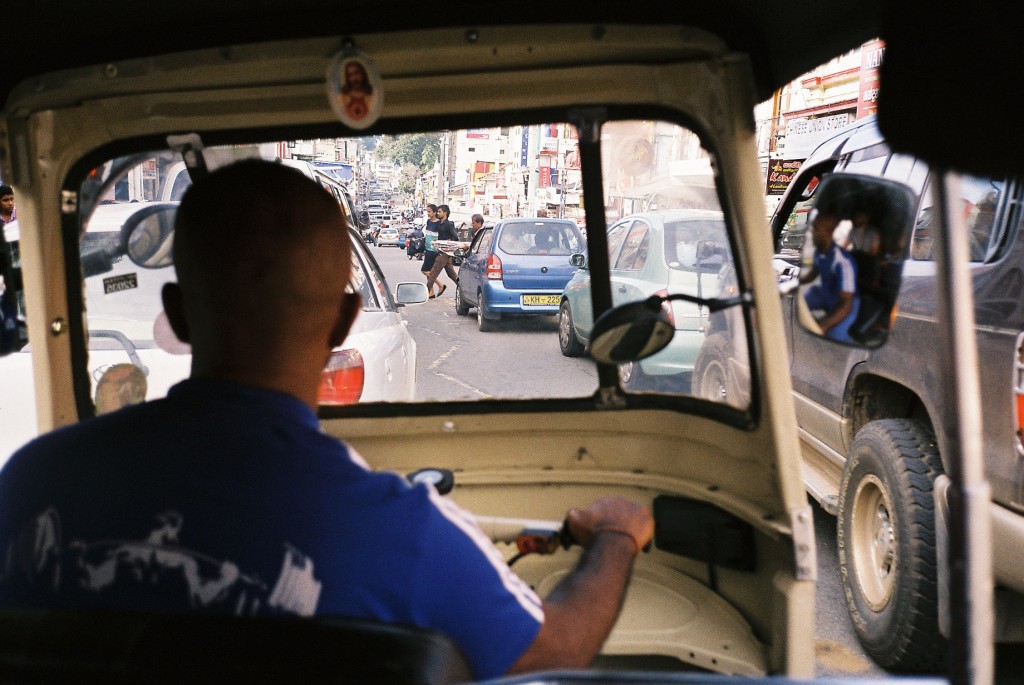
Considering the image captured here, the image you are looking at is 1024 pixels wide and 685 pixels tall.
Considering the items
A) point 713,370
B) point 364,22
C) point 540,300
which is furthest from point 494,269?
point 364,22

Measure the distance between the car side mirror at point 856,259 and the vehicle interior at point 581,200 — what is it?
1.58 feet

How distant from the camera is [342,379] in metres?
2.93

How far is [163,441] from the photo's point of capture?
1.26 metres

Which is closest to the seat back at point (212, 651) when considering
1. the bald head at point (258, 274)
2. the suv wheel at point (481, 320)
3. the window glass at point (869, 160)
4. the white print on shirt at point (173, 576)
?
the white print on shirt at point (173, 576)

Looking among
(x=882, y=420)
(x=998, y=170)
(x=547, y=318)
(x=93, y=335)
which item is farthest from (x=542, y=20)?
(x=882, y=420)

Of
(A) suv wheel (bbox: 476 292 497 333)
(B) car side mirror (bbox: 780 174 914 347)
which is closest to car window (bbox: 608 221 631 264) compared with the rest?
(B) car side mirror (bbox: 780 174 914 347)

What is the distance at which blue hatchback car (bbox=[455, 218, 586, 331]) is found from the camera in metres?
3.86

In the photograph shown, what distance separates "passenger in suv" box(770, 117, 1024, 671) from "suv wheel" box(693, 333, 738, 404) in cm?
76

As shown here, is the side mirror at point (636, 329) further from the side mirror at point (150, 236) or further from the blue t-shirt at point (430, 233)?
the blue t-shirt at point (430, 233)

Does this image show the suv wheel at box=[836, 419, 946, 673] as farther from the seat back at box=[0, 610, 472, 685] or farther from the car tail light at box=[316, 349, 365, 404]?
the seat back at box=[0, 610, 472, 685]

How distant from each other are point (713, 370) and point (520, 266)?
105 inches

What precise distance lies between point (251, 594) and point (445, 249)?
436 cm

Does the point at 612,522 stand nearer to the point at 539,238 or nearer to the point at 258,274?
the point at 258,274

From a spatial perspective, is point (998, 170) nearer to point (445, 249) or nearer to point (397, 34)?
point (397, 34)
